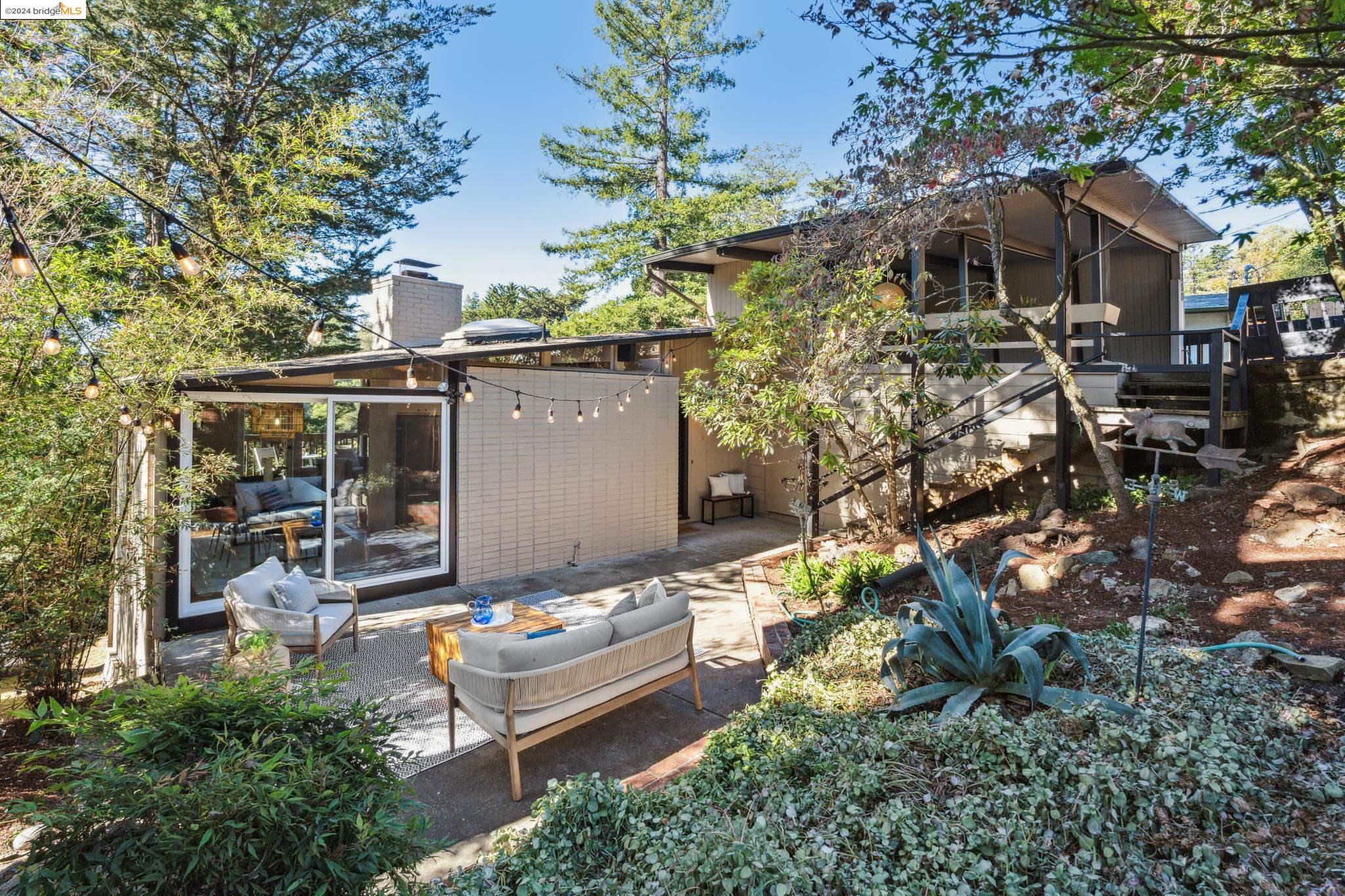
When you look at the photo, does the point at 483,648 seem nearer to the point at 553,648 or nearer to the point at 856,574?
the point at 553,648

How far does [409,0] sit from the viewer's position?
1157cm

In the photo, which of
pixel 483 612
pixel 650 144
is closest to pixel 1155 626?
pixel 483 612

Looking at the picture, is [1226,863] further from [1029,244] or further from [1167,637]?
[1029,244]

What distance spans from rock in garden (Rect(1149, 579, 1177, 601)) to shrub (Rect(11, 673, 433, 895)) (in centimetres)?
437

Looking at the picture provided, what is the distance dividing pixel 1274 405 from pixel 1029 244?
4457 mm

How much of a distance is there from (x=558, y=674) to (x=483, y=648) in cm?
47

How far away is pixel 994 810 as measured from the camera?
205 cm

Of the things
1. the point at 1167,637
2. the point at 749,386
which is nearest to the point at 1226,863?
the point at 1167,637

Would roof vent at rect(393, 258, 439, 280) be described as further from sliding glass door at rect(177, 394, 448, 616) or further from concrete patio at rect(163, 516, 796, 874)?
concrete patio at rect(163, 516, 796, 874)

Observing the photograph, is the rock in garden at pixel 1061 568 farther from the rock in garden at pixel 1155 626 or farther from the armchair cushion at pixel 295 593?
the armchair cushion at pixel 295 593

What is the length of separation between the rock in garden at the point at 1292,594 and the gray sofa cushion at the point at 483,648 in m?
4.43
